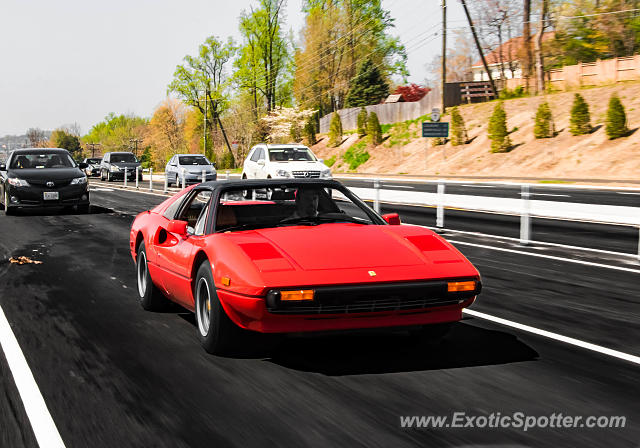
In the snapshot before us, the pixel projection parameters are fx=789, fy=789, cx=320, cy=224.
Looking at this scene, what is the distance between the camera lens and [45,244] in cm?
Result: 1376

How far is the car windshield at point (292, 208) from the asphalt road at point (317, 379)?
3.29 ft

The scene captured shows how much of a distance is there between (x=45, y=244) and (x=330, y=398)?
10.4m

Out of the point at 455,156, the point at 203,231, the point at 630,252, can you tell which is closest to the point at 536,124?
the point at 455,156

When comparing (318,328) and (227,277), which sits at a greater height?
(227,277)

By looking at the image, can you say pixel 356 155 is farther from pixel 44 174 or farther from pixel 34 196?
pixel 34 196

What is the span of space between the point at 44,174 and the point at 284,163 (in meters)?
8.85

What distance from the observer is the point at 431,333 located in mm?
5922

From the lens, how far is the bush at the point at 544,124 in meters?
46.8

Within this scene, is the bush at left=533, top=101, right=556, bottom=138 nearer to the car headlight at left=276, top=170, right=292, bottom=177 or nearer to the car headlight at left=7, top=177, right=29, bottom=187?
the car headlight at left=276, top=170, right=292, bottom=177

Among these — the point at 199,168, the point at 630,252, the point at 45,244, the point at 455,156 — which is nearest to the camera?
the point at 630,252

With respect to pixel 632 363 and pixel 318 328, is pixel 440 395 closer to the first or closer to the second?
pixel 318 328

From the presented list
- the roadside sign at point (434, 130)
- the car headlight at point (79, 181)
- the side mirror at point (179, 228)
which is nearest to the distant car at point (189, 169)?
the car headlight at point (79, 181)

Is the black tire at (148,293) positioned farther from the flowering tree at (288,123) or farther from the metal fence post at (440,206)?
the flowering tree at (288,123)

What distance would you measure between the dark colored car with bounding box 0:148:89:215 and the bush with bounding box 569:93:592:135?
101 feet
